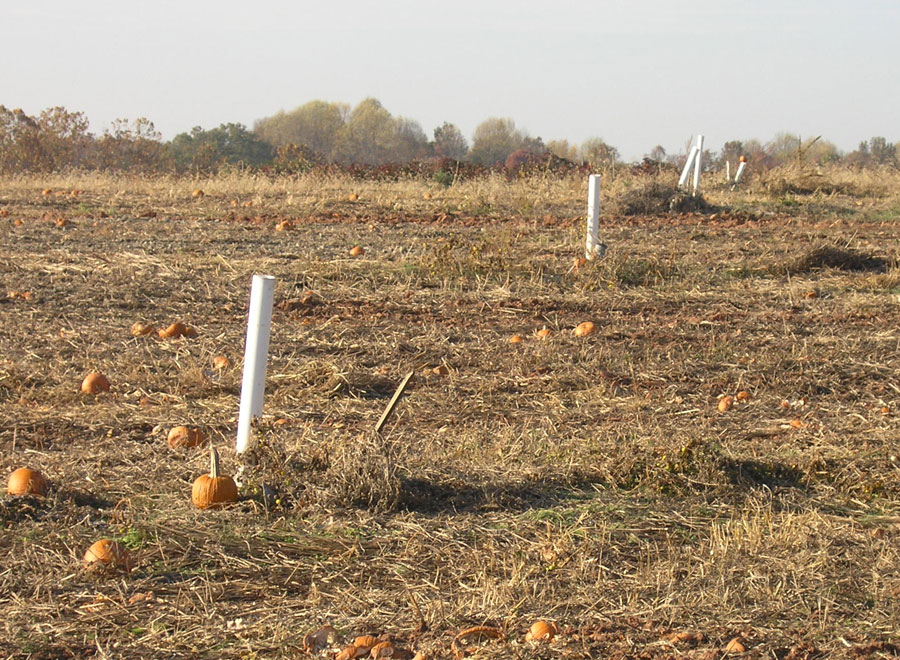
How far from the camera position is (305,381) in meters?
6.54

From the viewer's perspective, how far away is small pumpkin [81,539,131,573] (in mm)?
3658

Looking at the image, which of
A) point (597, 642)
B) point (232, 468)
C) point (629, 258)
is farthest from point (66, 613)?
point (629, 258)

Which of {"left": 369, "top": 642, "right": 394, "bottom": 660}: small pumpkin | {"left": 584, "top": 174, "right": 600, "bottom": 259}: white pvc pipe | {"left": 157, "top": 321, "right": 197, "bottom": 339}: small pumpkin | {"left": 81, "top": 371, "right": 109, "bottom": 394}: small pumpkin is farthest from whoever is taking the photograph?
{"left": 584, "top": 174, "right": 600, "bottom": 259}: white pvc pipe

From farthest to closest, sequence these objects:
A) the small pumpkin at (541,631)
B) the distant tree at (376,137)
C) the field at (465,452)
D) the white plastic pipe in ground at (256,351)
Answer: the distant tree at (376,137)
the white plastic pipe in ground at (256,351)
the field at (465,452)
the small pumpkin at (541,631)

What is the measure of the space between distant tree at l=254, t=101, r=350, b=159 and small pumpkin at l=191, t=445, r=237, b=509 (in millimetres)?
57557

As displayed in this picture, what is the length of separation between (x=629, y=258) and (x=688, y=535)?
6885 mm

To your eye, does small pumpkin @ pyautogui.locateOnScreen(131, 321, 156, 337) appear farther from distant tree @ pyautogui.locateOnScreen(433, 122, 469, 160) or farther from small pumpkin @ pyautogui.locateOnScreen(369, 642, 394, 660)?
distant tree @ pyautogui.locateOnScreen(433, 122, 469, 160)

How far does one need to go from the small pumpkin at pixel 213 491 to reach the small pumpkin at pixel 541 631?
1629 mm

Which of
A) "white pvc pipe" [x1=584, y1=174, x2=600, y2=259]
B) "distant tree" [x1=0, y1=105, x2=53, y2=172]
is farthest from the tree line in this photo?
"white pvc pipe" [x1=584, y1=174, x2=600, y2=259]

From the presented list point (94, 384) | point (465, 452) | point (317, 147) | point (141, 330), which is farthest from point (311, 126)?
point (465, 452)

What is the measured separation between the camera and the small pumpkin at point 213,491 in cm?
422

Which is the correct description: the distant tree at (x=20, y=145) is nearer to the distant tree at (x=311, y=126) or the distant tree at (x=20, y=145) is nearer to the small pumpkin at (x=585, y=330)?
the small pumpkin at (x=585, y=330)

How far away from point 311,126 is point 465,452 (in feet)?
194

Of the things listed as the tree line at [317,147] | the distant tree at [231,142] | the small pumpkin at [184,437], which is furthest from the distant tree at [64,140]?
the small pumpkin at [184,437]
